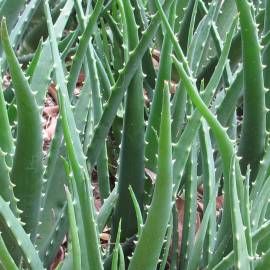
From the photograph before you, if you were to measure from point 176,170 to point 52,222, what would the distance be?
0.76 feet

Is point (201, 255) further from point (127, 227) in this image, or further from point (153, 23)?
point (153, 23)

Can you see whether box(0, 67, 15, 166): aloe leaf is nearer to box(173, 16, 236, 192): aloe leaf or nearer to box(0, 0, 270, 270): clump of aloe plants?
box(0, 0, 270, 270): clump of aloe plants

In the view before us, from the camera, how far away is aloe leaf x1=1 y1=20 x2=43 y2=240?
0.60 meters

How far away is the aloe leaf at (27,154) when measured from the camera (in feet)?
1.98

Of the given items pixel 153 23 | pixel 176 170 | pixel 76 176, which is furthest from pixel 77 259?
pixel 153 23

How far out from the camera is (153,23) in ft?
2.21

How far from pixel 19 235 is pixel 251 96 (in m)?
0.33

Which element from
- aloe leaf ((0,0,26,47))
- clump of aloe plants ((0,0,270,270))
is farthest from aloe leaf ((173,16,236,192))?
aloe leaf ((0,0,26,47))

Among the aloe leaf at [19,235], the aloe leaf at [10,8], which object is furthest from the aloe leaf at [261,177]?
the aloe leaf at [10,8]

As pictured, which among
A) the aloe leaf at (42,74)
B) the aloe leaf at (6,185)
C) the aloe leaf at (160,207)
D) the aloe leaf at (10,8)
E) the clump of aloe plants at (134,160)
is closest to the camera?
the aloe leaf at (160,207)

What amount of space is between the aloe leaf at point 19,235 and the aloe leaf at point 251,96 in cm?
32

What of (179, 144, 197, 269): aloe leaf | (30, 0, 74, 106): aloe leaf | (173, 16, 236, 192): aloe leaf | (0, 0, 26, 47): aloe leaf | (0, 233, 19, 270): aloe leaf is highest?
(0, 0, 26, 47): aloe leaf

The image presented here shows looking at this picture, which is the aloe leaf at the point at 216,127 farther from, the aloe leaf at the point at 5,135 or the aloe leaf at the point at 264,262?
the aloe leaf at the point at 5,135

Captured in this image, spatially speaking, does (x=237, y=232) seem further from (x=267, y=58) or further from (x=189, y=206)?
(x=267, y=58)
